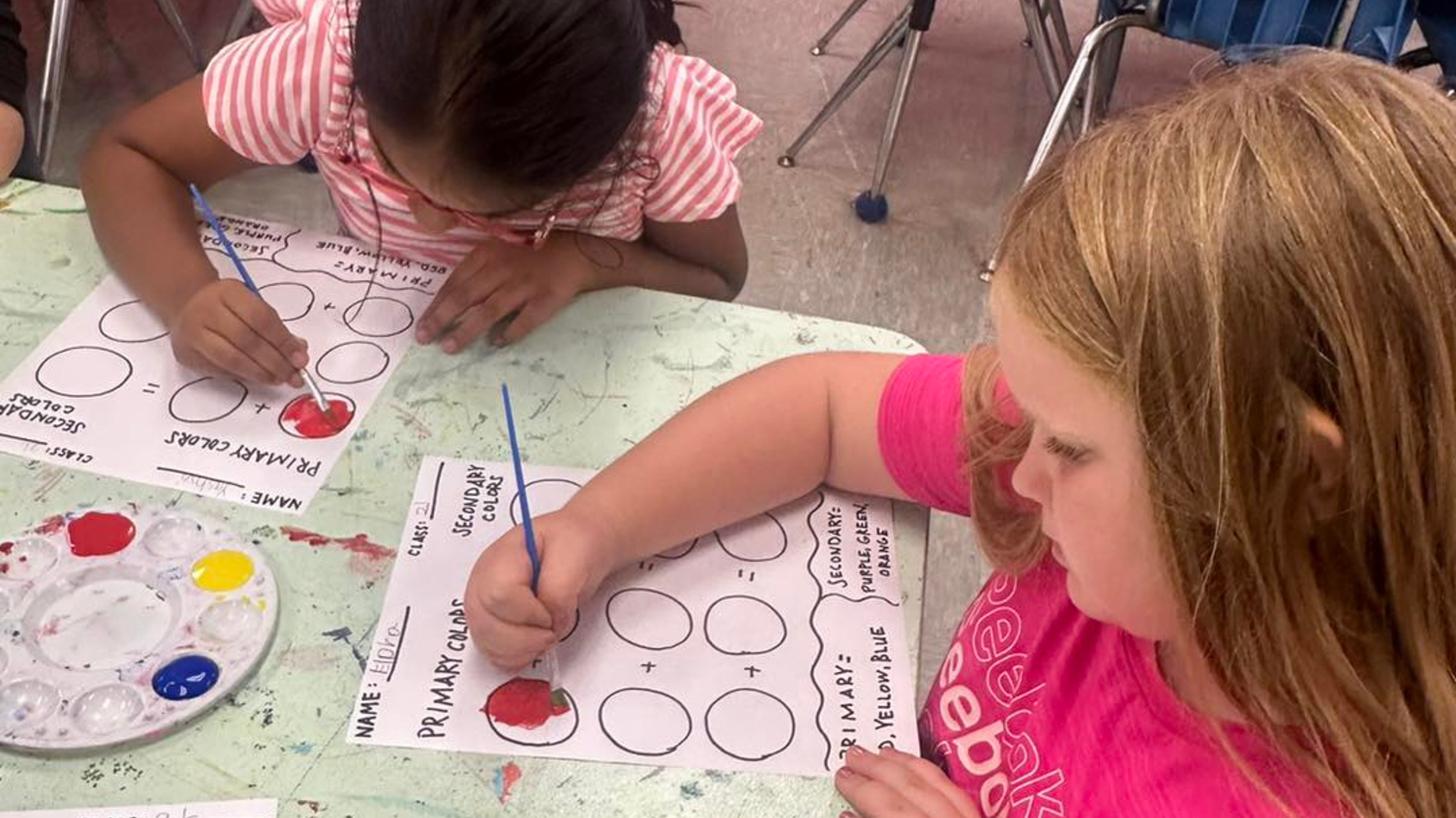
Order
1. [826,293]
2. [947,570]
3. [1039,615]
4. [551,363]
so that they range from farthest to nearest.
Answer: [826,293] → [947,570] → [551,363] → [1039,615]

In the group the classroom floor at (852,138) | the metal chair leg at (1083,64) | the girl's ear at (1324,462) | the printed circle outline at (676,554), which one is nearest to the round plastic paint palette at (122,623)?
the printed circle outline at (676,554)

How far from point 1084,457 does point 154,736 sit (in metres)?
Result: 0.43

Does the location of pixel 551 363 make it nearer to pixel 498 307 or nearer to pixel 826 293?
pixel 498 307

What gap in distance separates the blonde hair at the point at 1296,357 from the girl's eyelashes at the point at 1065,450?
3cm

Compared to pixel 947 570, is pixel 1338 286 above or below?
above

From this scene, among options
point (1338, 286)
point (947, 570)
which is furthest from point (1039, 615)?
point (947, 570)

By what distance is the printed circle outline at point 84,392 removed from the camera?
2.36 feet

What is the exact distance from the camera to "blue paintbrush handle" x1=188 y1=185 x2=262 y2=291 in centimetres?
80

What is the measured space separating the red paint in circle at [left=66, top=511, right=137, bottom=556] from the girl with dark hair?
0.12m

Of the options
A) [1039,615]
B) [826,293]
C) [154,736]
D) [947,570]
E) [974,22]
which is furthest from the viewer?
[974,22]

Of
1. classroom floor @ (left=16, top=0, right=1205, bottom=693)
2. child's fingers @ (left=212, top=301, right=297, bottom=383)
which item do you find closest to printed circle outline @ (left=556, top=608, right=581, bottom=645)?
child's fingers @ (left=212, top=301, right=297, bottom=383)

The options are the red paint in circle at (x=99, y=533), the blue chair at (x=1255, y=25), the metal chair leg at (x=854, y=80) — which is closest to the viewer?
the red paint in circle at (x=99, y=533)

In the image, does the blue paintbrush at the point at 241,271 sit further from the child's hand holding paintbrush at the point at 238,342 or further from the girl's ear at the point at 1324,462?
the girl's ear at the point at 1324,462

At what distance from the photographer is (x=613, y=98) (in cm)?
76
